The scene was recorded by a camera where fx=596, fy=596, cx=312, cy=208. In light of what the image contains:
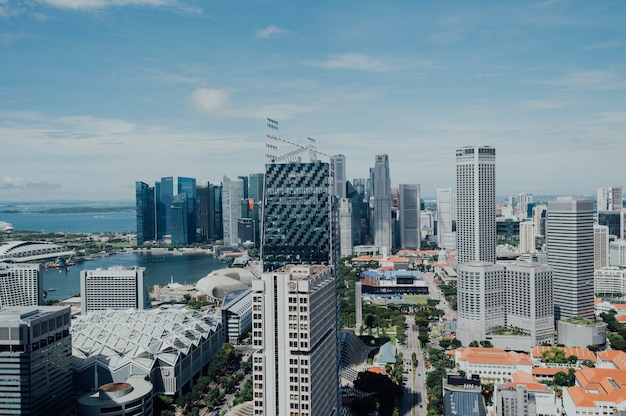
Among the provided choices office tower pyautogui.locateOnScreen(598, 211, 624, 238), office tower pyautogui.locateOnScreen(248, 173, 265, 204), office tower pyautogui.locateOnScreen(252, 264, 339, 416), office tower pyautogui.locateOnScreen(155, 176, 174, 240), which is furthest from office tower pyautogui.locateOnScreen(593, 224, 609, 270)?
office tower pyautogui.locateOnScreen(155, 176, 174, 240)

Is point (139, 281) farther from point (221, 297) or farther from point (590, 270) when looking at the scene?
point (590, 270)

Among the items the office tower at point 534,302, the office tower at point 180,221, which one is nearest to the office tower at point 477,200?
the office tower at point 534,302

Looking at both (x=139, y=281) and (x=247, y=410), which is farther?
(x=139, y=281)

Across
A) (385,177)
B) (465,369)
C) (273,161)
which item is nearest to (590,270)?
(465,369)

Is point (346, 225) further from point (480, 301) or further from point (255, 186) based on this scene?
point (480, 301)

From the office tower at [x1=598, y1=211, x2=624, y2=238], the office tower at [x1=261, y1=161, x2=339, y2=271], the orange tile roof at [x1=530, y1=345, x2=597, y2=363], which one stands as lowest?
the orange tile roof at [x1=530, y1=345, x2=597, y2=363]

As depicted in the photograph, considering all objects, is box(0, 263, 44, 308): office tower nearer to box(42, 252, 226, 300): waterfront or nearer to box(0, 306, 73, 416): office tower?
box(42, 252, 226, 300): waterfront

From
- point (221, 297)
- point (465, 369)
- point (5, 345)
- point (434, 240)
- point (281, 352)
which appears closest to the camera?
point (281, 352)
